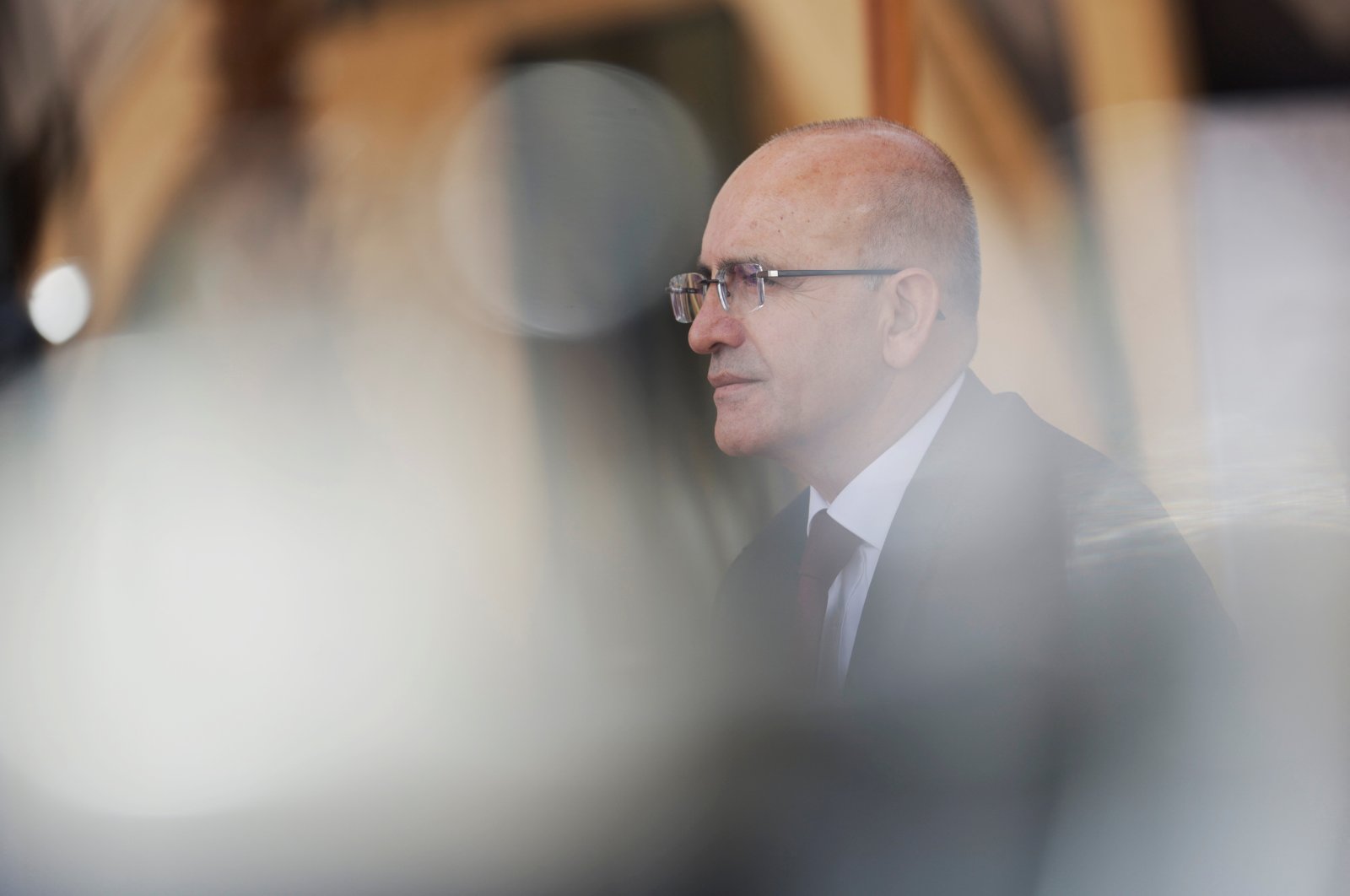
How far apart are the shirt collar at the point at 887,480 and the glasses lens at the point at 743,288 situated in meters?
0.21

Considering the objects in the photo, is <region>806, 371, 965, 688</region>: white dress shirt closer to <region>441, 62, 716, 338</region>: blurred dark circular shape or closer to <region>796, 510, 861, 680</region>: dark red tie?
<region>796, 510, 861, 680</region>: dark red tie

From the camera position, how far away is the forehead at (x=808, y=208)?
3.45 ft

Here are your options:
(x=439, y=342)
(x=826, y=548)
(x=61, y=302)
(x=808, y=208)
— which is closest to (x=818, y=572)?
(x=826, y=548)

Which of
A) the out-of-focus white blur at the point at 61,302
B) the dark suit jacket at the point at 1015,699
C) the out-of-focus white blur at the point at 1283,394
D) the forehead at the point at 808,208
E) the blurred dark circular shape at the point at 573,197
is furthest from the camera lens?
the out-of-focus white blur at the point at 61,302

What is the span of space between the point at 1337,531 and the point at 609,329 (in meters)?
1.31

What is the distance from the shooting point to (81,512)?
2.36 meters

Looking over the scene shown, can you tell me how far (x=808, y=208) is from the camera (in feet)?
3.47

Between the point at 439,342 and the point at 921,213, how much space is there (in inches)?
57.3

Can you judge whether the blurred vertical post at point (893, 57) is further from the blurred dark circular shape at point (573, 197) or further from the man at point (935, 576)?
the man at point (935, 576)

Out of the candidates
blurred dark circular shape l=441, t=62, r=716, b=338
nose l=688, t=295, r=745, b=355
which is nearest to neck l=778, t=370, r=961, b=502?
nose l=688, t=295, r=745, b=355

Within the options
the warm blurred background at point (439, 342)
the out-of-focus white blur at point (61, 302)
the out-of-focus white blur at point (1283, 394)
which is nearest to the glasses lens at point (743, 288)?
the warm blurred background at point (439, 342)

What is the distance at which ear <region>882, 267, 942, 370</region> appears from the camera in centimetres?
106

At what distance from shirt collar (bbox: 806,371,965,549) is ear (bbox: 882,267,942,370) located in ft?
0.20

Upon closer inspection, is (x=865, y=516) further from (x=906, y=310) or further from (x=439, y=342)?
(x=439, y=342)
